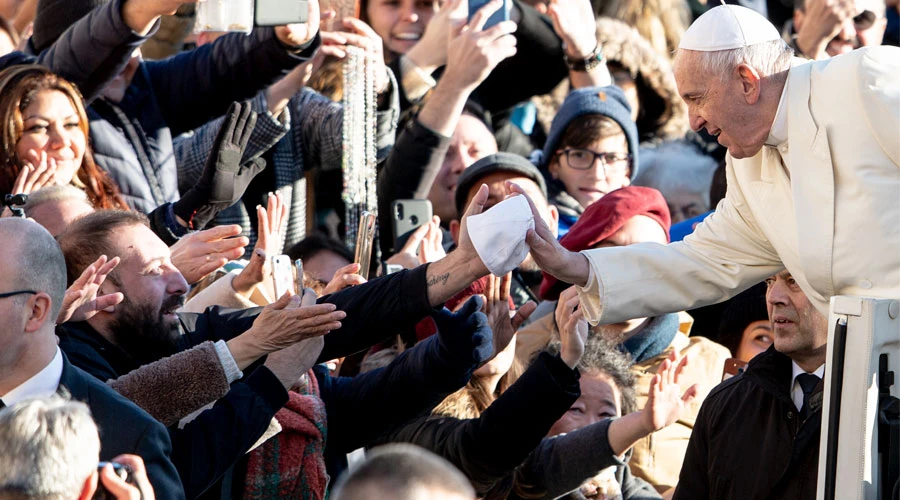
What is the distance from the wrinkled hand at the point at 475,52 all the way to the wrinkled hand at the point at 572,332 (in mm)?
1618

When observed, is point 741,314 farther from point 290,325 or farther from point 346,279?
point 290,325

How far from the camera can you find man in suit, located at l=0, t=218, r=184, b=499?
142 inches

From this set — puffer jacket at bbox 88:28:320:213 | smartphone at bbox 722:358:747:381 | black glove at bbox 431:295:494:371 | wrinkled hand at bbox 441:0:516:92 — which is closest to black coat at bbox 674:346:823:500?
smartphone at bbox 722:358:747:381

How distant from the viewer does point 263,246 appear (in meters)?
5.23

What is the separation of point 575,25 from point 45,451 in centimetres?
430

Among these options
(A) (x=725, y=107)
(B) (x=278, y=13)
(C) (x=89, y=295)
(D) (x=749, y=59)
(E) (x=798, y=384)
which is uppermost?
(D) (x=749, y=59)

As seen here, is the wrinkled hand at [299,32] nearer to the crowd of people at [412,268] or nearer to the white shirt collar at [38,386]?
the crowd of people at [412,268]

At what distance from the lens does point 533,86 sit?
24.8 feet

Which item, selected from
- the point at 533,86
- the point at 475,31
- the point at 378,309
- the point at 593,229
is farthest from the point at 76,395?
the point at 533,86

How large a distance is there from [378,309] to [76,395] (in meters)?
1.11

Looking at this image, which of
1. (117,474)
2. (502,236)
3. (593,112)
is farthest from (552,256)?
(593,112)

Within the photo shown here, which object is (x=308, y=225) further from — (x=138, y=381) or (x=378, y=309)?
(x=138, y=381)

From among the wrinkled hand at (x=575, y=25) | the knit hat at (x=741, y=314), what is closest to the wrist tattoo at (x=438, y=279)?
the knit hat at (x=741, y=314)

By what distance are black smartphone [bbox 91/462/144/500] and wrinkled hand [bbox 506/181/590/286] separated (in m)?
1.40
